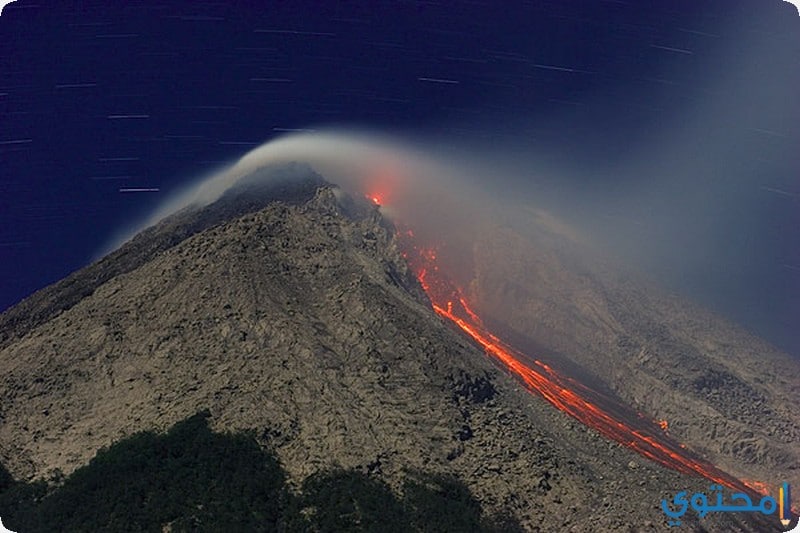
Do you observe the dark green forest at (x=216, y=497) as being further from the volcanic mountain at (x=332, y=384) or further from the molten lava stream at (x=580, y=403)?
the molten lava stream at (x=580, y=403)

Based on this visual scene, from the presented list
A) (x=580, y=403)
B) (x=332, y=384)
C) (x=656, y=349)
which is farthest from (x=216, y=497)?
(x=656, y=349)

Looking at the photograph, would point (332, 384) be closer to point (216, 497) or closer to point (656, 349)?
point (216, 497)

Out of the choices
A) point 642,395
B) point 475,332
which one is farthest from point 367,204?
point 642,395

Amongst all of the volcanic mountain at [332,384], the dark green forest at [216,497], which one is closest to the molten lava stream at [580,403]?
the volcanic mountain at [332,384]

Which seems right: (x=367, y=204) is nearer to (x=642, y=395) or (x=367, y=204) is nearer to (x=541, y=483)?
(x=642, y=395)

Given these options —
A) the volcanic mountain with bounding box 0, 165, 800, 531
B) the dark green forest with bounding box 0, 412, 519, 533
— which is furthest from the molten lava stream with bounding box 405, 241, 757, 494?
the dark green forest with bounding box 0, 412, 519, 533

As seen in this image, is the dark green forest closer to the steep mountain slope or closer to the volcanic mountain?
the volcanic mountain
